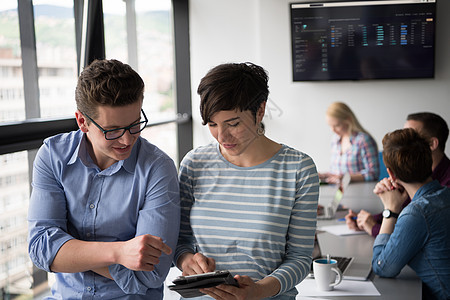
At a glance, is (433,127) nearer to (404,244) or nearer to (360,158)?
(404,244)

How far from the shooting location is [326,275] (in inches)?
77.8

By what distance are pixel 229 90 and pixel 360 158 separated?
315 centimetres

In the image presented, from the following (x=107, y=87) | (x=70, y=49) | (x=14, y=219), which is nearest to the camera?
(x=107, y=87)

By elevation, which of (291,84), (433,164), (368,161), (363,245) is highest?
(291,84)

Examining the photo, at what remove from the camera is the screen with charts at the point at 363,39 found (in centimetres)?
519

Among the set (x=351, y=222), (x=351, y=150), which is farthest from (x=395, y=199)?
(x=351, y=150)

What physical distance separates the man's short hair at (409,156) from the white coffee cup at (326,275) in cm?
53

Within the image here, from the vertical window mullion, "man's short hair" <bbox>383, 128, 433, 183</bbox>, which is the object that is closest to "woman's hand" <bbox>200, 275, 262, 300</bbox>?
"man's short hair" <bbox>383, 128, 433, 183</bbox>

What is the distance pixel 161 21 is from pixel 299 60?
1.58 metres

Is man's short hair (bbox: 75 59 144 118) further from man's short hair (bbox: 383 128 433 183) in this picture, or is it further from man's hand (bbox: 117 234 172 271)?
man's short hair (bbox: 383 128 433 183)

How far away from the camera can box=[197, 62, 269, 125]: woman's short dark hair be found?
1490 mm

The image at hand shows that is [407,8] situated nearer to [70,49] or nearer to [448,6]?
[448,6]

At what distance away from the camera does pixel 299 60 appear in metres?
5.46

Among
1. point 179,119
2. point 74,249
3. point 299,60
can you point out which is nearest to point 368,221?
point 74,249
